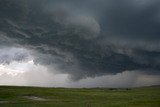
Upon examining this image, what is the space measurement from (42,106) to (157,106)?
26696 mm

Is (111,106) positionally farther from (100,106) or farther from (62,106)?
(62,106)

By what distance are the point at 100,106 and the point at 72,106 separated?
6.51 metres

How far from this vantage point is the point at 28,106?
60938 millimetres

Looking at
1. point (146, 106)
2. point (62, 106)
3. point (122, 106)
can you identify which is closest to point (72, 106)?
point (62, 106)

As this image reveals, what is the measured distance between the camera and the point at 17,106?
61188 mm

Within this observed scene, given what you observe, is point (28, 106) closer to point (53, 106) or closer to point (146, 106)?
point (53, 106)

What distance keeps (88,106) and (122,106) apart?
8306 millimetres

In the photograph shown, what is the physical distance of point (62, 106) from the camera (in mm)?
63156

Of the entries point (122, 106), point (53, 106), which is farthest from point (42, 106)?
point (122, 106)

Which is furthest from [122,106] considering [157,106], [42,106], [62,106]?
[42,106]

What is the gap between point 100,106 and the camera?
6269 cm

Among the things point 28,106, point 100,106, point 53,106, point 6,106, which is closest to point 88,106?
point 100,106

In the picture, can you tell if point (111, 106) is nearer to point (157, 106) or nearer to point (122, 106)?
point (122, 106)

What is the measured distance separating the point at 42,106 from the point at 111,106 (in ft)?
53.2
